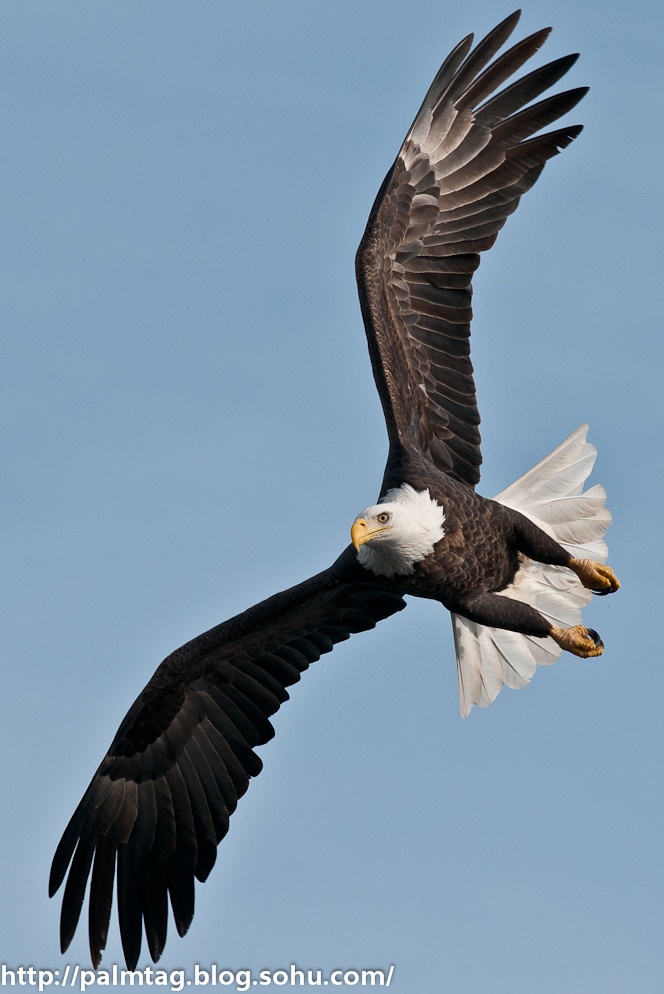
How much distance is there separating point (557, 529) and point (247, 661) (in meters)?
1.97

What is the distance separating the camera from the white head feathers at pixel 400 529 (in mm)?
7637

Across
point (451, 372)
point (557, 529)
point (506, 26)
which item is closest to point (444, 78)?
point (506, 26)

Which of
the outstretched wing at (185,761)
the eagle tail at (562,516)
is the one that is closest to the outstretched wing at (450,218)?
the eagle tail at (562,516)

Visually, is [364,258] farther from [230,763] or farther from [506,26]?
[230,763]

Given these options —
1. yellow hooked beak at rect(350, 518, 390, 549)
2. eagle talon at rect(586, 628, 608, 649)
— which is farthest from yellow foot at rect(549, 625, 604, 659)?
yellow hooked beak at rect(350, 518, 390, 549)

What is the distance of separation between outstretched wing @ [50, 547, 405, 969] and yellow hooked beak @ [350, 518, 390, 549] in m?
1.14

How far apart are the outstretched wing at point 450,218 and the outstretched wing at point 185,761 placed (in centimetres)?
118

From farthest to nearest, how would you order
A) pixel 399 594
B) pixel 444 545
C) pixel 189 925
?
pixel 189 925, pixel 399 594, pixel 444 545

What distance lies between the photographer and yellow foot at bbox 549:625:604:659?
8625 mm

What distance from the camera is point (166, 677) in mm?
8945

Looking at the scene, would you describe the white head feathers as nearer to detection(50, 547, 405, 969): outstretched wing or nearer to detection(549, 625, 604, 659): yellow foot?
detection(50, 547, 405, 969): outstretched wing

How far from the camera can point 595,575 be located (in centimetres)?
862

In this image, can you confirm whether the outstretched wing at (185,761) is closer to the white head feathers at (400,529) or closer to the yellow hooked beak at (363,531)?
the white head feathers at (400,529)

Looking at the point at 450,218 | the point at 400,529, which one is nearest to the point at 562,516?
the point at 400,529
